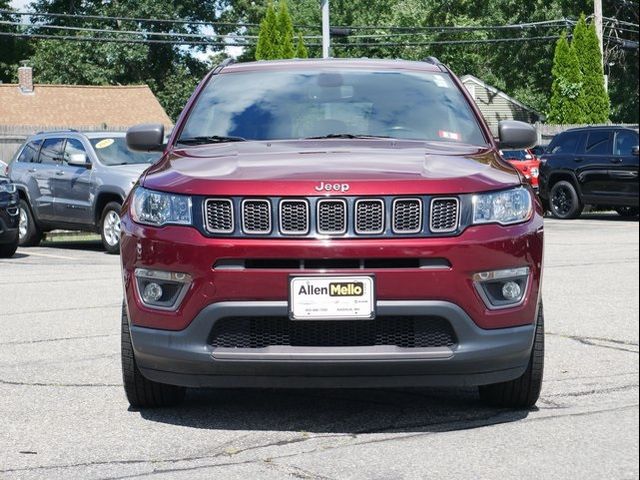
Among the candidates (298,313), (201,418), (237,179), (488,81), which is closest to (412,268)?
(298,313)

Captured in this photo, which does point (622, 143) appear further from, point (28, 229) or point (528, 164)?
point (28, 229)

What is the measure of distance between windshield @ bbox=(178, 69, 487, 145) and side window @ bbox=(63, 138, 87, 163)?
39.3ft

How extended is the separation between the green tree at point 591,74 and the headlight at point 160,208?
3796cm

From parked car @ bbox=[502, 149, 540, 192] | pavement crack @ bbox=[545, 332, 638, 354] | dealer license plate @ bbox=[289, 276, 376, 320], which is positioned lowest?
parked car @ bbox=[502, 149, 540, 192]

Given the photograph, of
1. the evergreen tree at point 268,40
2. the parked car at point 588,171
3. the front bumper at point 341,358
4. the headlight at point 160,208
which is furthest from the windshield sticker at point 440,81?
the evergreen tree at point 268,40

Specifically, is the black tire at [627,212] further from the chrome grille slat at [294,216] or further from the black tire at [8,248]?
the chrome grille slat at [294,216]

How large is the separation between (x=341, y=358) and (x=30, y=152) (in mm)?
15517

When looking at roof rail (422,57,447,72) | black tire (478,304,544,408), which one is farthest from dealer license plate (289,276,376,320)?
roof rail (422,57,447,72)

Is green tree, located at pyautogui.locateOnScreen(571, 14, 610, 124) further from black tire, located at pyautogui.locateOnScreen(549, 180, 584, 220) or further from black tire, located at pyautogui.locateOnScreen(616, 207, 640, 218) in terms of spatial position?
black tire, located at pyautogui.locateOnScreen(549, 180, 584, 220)

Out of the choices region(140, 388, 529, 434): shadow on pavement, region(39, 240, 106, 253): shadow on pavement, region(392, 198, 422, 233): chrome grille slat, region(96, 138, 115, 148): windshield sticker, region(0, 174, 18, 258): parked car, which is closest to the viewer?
region(392, 198, 422, 233): chrome grille slat

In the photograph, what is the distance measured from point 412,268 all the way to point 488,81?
71770 mm

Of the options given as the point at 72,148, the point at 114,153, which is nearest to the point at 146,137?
the point at 114,153

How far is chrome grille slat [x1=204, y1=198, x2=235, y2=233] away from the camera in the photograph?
222 inches

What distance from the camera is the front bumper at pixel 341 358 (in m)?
5.50
